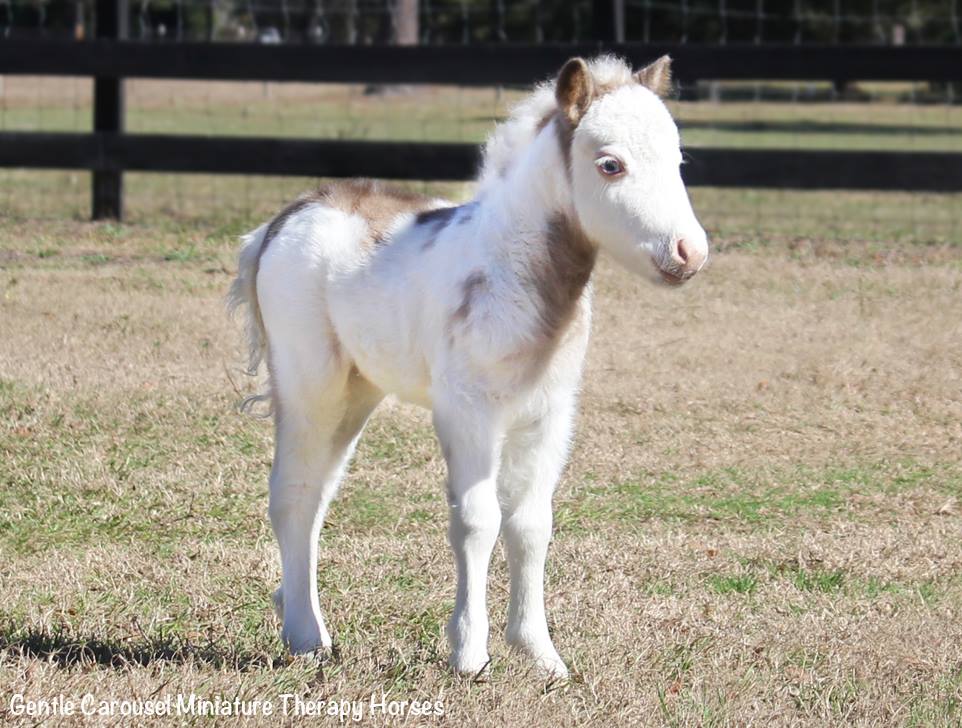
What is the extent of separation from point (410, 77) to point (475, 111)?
16.9 m

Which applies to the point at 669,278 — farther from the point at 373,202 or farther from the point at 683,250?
the point at 373,202

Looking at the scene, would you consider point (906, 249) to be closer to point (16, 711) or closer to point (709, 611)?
point (709, 611)

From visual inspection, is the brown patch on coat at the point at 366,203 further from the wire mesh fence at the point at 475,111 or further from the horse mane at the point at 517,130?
the wire mesh fence at the point at 475,111

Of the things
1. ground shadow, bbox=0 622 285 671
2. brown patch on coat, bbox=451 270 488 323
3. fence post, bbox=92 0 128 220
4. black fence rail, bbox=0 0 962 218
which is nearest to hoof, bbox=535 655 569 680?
ground shadow, bbox=0 622 285 671

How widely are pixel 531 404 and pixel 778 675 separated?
43.5 inches

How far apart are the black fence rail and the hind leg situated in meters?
6.30

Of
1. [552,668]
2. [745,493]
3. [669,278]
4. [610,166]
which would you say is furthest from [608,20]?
[552,668]

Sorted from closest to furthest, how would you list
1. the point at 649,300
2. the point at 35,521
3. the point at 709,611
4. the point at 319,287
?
1. the point at 319,287
2. the point at 709,611
3. the point at 35,521
4. the point at 649,300

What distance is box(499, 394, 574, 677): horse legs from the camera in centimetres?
409

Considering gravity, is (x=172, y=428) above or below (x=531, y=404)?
below

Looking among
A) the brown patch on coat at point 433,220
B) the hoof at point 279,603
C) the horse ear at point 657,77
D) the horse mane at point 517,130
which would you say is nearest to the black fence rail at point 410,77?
the brown patch on coat at point 433,220

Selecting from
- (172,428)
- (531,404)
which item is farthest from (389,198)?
(172,428)

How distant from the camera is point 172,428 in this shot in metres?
6.59

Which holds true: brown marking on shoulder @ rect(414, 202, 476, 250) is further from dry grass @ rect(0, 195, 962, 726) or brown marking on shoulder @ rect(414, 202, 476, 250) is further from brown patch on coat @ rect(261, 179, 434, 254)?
dry grass @ rect(0, 195, 962, 726)
